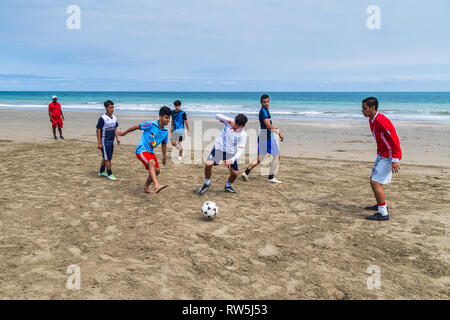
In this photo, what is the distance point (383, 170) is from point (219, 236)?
289cm

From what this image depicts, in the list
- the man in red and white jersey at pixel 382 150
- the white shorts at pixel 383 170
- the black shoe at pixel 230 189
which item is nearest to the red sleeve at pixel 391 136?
the man in red and white jersey at pixel 382 150

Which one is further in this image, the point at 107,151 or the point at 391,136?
the point at 107,151

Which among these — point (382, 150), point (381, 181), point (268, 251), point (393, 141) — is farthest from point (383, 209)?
point (268, 251)

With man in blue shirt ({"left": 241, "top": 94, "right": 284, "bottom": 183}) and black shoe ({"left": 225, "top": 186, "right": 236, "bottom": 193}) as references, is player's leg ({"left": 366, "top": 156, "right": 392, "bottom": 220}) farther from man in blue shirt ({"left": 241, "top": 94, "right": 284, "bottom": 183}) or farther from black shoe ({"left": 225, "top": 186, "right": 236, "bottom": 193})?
black shoe ({"left": 225, "top": 186, "right": 236, "bottom": 193})

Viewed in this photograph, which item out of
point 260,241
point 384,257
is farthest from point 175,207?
point 384,257

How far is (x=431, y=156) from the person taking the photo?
11.1 metres

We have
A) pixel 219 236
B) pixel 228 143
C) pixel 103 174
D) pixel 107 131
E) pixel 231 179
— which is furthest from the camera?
pixel 103 174

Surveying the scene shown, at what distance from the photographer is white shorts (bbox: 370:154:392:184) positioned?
17.7ft

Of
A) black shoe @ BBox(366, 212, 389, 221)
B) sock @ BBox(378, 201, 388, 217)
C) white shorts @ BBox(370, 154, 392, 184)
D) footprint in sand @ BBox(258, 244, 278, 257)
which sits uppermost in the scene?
white shorts @ BBox(370, 154, 392, 184)

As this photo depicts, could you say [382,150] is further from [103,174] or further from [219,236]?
[103,174]

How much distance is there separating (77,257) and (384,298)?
11.5 ft

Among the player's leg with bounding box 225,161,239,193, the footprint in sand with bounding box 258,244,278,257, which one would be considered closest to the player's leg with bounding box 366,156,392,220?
the footprint in sand with bounding box 258,244,278,257

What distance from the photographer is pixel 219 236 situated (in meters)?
4.80
